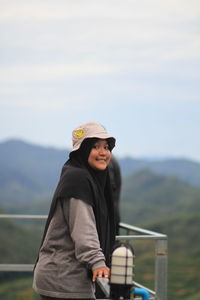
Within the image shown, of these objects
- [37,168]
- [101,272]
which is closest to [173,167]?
[37,168]

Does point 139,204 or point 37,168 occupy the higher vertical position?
point 37,168

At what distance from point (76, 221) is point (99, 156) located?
0.37 meters

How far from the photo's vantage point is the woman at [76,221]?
5.31 meters

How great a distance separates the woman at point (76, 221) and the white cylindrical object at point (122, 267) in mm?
681

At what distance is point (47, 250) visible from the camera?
5426 millimetres

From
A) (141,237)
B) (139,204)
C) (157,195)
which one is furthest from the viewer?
(157,195)

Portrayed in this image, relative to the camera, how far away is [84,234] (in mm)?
5227

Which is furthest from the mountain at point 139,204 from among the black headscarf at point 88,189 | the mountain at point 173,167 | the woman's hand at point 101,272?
the woman's hand at point 101,272

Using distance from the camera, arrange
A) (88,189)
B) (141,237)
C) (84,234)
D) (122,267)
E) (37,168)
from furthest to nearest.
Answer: (37,168), (141,237), (88,189), (84,234), (122,267)

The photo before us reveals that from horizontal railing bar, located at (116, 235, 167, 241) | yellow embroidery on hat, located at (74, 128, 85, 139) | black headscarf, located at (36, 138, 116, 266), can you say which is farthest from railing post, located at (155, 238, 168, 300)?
yellow embroidery on hat, located at (74, 128, 85, 139)

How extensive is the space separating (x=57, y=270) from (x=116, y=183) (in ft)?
12.4

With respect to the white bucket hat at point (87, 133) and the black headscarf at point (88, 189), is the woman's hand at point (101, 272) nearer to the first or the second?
the black headscarf at point (88, 189)

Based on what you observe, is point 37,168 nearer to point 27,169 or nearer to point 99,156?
point 27,169

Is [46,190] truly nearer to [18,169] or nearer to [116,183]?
[18,169]
